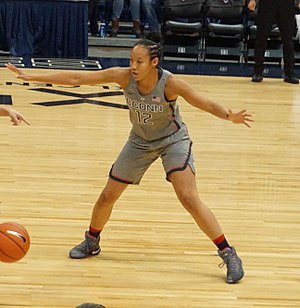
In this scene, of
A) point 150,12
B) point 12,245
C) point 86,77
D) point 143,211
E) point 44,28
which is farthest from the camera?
point 150,12

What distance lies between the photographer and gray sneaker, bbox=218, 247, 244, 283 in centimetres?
524

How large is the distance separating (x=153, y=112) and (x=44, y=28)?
1028cm

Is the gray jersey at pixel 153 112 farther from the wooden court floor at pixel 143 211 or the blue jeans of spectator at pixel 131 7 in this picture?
the blue jeans of spectator at pixel 131 7

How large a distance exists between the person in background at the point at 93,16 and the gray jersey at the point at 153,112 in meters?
11.1

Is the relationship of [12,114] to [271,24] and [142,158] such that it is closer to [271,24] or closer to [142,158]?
[142,158]

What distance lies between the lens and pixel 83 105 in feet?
36.7

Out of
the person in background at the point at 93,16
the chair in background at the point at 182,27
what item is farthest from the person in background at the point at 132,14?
the chair in background at the point at 182,27

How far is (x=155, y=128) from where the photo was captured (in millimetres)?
5277

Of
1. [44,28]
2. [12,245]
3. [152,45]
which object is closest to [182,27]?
[44,28]

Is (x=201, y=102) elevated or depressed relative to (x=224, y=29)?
elevated

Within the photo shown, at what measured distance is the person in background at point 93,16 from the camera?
1605cm

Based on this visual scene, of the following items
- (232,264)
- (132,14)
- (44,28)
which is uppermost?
(232,264)

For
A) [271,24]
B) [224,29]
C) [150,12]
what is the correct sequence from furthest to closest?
[150,12]
[224,29]
[271,24]

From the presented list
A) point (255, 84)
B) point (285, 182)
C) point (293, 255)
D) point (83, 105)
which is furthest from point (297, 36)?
point (293, 255)
